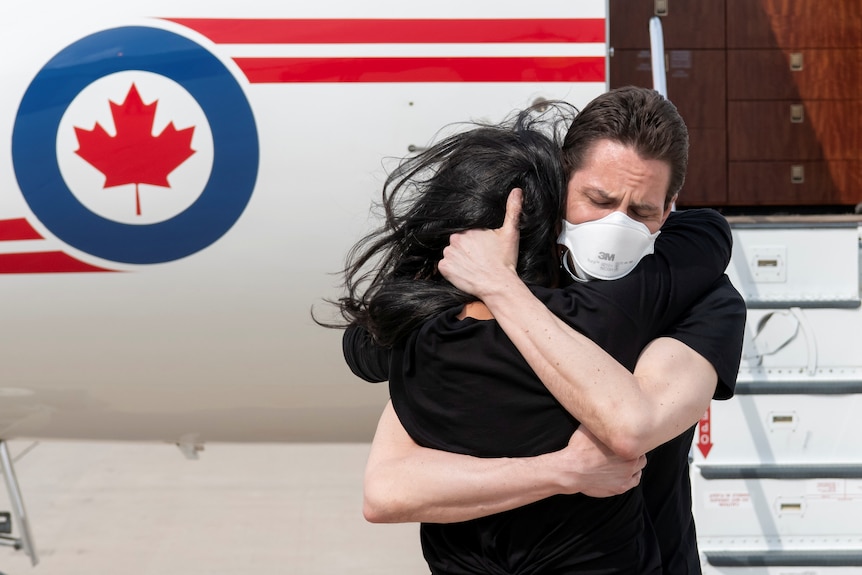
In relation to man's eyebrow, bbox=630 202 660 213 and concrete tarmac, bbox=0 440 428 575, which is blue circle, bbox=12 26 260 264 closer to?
man's eyebrow, bbox=630 202 660 213

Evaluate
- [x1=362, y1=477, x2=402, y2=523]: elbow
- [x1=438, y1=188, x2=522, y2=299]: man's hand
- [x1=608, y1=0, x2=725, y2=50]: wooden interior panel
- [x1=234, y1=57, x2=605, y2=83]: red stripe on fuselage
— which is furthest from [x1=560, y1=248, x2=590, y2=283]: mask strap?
[x1=608, y1=0, x2=725, y2=50]: wooden interior panel

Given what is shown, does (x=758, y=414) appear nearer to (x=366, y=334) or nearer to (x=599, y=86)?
(x=599, y=86)

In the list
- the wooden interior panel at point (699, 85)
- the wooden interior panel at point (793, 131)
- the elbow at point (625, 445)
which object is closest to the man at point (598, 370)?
the elbow at point (625, 445)

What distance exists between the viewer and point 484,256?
1.60 m

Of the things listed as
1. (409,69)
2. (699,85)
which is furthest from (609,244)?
(699,85)

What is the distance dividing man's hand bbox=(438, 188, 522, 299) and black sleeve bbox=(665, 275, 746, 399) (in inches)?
11.2

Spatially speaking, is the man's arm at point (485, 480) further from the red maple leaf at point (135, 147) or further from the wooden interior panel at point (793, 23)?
the wooden interior panel at point (793, 23)

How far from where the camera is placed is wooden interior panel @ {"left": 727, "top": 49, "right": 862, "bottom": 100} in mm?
5062

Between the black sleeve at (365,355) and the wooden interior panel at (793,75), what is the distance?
3.73m

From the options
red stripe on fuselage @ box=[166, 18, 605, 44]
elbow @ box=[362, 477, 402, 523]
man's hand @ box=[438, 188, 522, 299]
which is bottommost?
elbow @ box=[362, 477, 402, 523]

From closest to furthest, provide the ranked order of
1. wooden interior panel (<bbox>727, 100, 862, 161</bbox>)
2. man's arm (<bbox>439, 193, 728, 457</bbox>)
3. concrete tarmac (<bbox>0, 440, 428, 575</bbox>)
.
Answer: man's arm (<bbox>439, 193, 728, 457</bbox>), wooden interior panel (<bbox>727, 100, 862, 161</bbox>), concrete tarmac (<bbox>0, 440, 428, 575</bbox>)

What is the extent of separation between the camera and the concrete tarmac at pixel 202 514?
637cm

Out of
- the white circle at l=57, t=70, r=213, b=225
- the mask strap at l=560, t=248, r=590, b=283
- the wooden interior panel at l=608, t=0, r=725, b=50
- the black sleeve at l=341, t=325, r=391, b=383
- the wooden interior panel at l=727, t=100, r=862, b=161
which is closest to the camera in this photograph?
the mask strap at l=560, t=248, r=590, b=283

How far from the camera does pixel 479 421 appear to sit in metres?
1.54
